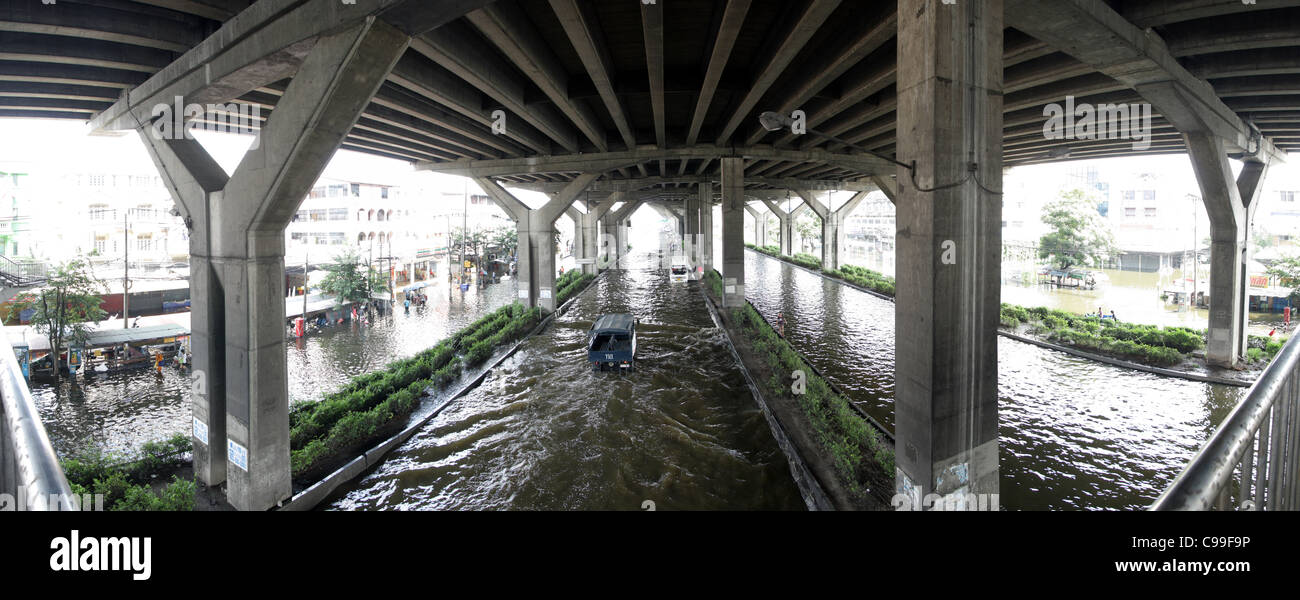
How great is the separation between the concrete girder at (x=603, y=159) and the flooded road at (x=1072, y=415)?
8039mm

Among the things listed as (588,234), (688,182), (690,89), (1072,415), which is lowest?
(1072,415)

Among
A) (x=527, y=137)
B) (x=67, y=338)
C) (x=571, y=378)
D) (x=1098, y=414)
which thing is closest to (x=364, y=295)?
(x=67, y=338)

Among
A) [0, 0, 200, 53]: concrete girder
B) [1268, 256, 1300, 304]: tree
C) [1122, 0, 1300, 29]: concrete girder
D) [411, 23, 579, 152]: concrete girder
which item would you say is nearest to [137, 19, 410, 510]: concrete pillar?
[0, 0, 200, 53]: concrete girder

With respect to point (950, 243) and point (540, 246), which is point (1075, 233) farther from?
point (950, 243)

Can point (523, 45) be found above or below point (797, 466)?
above

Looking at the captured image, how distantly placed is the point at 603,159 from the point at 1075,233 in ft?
99.7

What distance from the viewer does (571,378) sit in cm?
1427

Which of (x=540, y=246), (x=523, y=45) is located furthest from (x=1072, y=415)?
(x=540, y=246)

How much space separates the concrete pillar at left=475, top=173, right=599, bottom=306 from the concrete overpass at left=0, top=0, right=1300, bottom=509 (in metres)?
8.44

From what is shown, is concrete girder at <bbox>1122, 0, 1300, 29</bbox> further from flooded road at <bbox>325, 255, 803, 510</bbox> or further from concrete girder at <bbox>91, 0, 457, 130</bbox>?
concrete girder at <bbox>91, 0, 457, 130</bbox>

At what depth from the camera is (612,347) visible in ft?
47.5

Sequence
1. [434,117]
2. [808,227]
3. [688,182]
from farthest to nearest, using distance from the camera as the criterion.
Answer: [808,227] → [688,182] → [434,117]

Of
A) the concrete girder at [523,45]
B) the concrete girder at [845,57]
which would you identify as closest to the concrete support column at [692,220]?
the concrete girder at [845,57]
